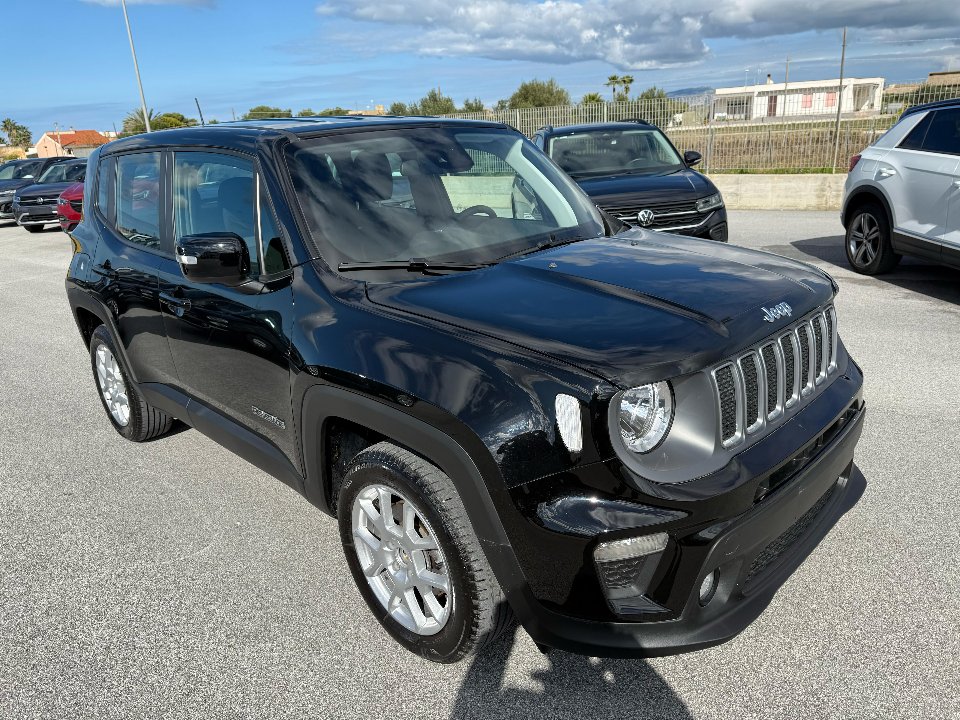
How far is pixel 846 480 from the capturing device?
296 cm

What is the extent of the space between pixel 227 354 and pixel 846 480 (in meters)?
2.55

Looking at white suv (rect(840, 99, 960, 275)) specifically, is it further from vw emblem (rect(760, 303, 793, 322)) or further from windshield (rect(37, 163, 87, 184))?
windshield (rect(37, 163, 87, 184))

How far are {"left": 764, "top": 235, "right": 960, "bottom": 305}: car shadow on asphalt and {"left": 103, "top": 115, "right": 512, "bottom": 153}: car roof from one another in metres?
5.58

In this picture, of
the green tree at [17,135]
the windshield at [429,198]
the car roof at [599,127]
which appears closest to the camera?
the windshield at [429,198]

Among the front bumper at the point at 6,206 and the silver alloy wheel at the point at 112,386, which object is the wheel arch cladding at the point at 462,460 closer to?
the silver alloy wheel at the point at 112,386

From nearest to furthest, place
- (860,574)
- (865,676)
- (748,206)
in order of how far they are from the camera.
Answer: (865,676)
(860,574)
(748,206)

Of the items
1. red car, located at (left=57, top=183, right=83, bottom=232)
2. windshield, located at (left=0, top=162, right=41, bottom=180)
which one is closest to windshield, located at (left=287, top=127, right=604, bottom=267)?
red car, located at (left=57, top=183, right=83, bottom=232)

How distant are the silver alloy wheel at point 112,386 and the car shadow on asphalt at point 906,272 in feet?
22.9

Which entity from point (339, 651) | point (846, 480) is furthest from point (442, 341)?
point (846, 480)

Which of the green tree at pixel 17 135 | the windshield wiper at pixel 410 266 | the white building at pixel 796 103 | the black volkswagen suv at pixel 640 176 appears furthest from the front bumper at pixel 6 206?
the green tree at pixel 17 135

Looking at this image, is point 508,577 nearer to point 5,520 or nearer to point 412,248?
point 412,248

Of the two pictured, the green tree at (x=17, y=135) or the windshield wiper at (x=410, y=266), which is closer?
the windshield wiper at (x=410, y=266)

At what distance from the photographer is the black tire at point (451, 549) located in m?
2.38

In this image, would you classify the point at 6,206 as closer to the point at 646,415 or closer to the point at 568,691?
the point at 568,691
